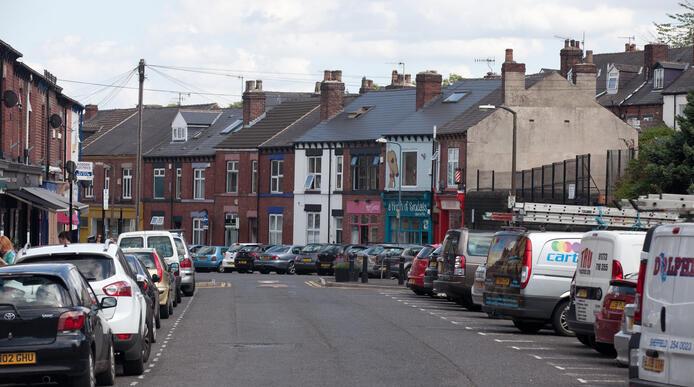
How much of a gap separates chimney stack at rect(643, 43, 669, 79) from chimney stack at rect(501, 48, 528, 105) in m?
17.6

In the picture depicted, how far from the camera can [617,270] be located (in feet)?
64.7

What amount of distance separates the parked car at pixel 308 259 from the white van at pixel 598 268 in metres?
43.7

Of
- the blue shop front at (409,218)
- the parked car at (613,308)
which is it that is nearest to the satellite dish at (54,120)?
the blue shop front at (409,218)

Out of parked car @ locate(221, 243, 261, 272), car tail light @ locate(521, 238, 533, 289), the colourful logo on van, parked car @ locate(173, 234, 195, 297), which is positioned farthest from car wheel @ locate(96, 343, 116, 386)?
parked car @ locate(221, 243, 261, 272)

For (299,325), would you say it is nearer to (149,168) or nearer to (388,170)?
(388,170)

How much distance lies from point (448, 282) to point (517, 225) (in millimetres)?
3903

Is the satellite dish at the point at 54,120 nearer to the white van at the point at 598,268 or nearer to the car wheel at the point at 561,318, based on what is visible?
the car wheel at the point at 561,318

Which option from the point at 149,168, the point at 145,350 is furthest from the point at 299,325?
the point at 149,168

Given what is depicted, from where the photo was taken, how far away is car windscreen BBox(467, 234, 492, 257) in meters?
31.7

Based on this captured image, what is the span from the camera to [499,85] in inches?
2768

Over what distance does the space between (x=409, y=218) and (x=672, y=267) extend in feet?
191

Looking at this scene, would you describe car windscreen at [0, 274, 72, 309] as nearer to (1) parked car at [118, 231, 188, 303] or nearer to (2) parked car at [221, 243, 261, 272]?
(1) parked car at [118, 231, 188, 303]

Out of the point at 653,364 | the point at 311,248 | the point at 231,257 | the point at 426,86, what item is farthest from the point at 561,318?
the point at 426,86

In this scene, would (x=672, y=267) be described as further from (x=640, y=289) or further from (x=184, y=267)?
(x=184, y=267)
